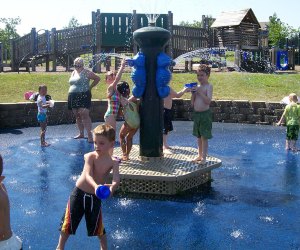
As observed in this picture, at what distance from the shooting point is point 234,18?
988 inches

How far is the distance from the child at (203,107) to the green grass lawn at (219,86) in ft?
23.6

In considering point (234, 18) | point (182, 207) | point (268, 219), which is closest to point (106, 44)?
point (234, 18)

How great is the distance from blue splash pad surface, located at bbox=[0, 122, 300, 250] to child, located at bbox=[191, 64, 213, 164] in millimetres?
630

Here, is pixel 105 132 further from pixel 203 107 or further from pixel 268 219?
pixel 203 107

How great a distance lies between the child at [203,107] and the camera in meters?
6.21

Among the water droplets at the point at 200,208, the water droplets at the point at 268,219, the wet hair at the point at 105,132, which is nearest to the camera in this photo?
the wet hair at the point at 105,132

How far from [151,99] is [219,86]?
30.1ft

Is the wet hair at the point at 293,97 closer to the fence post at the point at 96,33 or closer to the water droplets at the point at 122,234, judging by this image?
the water droplets at the point at 122,234

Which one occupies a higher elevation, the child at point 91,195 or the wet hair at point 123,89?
the wet hair at point 123,89

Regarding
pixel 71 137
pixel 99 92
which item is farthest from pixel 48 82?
pixel 71 137

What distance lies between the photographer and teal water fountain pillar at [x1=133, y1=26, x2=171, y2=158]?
6395mm

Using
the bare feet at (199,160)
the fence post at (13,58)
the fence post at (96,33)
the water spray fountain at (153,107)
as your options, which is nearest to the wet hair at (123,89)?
the water spray fountain at (153,107)

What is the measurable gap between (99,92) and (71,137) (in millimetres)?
4480

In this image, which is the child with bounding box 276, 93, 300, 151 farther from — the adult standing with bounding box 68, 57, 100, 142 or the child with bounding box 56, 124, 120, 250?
the child with bounding box 56, 124, 120, 250
